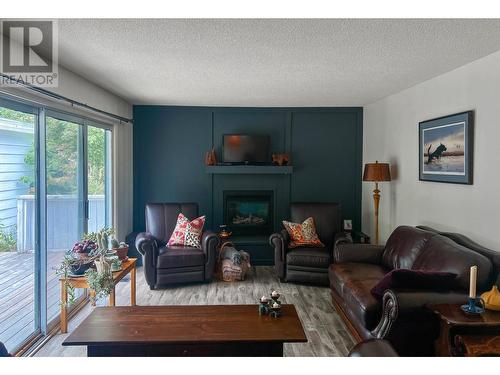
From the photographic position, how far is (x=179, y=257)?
4.47 meters

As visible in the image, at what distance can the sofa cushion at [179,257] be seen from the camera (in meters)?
4.42

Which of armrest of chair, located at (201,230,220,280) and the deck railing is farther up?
the deck railing

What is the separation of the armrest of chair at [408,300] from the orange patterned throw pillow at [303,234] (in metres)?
2.27

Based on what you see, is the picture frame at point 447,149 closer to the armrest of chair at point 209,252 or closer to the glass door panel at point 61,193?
the armrest of chair at point 209,252

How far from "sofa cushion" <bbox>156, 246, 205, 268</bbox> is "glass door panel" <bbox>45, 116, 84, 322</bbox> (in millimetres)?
966

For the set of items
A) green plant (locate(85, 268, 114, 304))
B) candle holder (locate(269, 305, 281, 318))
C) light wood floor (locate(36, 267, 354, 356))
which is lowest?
light wood floor (locate(36, 267, 354, 356))

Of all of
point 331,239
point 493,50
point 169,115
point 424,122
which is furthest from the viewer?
point 169,115

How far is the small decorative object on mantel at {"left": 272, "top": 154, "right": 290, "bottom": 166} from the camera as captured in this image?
5.63 metres

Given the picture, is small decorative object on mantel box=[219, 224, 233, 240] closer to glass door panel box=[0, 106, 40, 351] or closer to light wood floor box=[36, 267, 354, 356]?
light wood floor box=[36, 267, 354, 356]

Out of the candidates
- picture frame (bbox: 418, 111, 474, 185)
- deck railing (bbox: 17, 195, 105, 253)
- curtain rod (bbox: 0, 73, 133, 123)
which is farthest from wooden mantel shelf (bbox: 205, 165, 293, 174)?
picture frame (bbox: 418, 111, 474, 185)

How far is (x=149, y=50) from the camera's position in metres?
2.83
